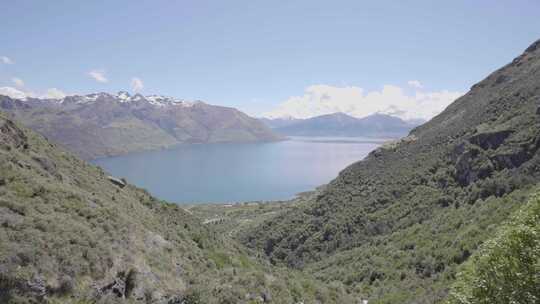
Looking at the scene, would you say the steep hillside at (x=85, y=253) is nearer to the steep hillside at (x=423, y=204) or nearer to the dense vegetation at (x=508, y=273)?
the dense vegetation at (x=508, y=273)

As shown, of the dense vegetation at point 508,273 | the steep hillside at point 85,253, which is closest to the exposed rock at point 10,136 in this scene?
the steep hillside at point 85,253

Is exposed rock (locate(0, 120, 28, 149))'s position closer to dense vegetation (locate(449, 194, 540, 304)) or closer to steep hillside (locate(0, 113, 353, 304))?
steep hillside (locate(0, 113, 353, 304))

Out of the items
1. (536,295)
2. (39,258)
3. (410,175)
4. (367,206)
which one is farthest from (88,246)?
(410,175)

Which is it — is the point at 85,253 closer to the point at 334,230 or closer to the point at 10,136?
the point at 10,136

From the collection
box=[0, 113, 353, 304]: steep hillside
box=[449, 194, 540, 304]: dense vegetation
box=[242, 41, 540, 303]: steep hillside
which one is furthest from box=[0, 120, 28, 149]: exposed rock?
box=[242, 41, 540, 303]: steep hillside

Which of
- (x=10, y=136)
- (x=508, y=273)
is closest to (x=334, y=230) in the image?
(x=10, y=136)

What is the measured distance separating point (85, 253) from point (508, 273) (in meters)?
18.8

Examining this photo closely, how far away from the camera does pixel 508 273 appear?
16203 millimetres

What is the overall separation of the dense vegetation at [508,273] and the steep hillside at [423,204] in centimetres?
1938

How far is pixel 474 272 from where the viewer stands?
17734 millimetres

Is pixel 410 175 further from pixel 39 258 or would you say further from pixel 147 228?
pixel 39 258

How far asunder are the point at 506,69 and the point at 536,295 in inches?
5046

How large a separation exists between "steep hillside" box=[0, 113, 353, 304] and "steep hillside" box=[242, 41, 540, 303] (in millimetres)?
22394

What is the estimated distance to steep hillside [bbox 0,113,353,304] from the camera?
15.3 m
